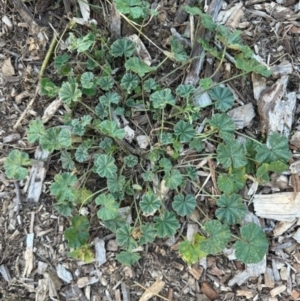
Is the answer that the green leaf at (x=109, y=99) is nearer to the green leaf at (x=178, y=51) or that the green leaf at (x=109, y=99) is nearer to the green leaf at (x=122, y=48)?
the green leaf at (x=122, y=48)

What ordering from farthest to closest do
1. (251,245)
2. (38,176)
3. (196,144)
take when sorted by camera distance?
1. (38,176)
2. (196,144)
3. (251,245)

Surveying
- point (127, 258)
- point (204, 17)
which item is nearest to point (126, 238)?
point (127, 258)

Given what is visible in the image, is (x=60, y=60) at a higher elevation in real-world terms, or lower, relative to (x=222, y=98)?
higher

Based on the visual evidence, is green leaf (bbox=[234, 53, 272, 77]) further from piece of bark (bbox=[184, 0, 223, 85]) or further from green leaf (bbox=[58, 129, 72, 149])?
green leaf (bbox=[58, 129, 72, 149])

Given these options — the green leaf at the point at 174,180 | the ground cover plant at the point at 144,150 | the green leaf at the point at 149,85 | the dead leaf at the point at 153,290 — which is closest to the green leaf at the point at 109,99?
the ground cover plant at the point at 144,150

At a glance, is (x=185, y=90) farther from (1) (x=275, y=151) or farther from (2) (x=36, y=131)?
(2) (x=36, y=131)

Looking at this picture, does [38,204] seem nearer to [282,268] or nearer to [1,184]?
[1,184]

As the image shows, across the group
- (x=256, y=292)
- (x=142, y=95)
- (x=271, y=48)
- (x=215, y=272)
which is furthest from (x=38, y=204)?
(x=271, y=48)

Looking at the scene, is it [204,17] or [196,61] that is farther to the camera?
[196,61]
